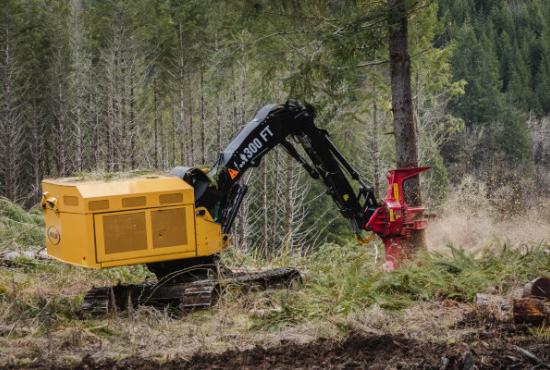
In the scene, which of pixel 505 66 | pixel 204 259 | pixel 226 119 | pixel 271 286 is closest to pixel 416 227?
pixel 271 286

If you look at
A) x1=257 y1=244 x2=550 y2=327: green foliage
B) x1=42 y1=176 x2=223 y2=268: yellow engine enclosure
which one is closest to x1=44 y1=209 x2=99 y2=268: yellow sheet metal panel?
x1=42 y1=176 x2=223 y2=268: yellow engine enclosure

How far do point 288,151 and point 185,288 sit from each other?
7.60 ft

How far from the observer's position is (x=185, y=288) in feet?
29.9

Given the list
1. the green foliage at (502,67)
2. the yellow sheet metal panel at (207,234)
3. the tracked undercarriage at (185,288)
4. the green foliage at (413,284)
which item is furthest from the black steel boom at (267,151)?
the green foliage at (502,67)

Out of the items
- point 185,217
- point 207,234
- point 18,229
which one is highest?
point 185,217

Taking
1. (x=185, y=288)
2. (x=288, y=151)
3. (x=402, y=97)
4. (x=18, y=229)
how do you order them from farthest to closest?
(x=18, y=229) → (x=402, y=97) → (x=288, y=151) → (x=185, y=288)

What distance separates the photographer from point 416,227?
10.7m

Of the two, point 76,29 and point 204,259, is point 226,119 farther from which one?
point 204,259

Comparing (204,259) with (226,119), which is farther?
(226,119)

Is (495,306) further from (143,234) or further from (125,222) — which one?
(125,222)

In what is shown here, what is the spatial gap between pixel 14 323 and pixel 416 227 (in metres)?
5.42

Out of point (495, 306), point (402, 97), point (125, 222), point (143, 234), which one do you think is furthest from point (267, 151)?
point (495, 306)

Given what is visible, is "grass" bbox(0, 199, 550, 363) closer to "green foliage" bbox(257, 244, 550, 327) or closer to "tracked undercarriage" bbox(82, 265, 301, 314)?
"green foliage" bbox(257, 244, 550, 327)

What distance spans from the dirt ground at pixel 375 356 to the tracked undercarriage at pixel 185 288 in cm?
229
